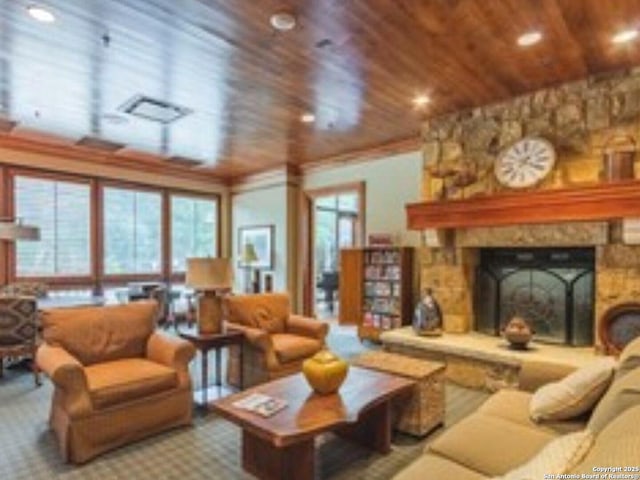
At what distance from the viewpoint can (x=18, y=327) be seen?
402 cm

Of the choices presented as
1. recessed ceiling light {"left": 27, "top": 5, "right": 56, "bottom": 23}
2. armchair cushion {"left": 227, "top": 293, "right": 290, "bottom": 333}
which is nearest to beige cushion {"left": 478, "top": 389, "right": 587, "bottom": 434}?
armchair cushion {"left": 227, "top": 293, "right": 290, "bottom": 333}

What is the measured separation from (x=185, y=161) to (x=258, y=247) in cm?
194

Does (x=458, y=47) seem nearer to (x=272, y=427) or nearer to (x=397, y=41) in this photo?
(x=397, y=41)

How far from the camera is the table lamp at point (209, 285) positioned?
350 centimetres

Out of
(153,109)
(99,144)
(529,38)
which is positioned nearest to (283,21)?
(529,38)

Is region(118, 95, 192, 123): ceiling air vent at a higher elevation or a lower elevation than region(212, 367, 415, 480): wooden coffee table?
higher

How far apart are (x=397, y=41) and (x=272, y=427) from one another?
270 centimetres

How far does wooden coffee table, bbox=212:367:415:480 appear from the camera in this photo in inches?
82.9

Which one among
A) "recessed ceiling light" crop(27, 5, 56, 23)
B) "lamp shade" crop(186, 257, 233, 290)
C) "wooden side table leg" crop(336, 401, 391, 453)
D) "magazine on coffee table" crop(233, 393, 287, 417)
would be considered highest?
"recessed ceiling light" crop(27, 5, 56, 23)

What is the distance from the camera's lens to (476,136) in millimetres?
4543

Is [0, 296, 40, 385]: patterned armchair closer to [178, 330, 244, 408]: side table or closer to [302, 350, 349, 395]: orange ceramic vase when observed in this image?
[178, 330, 244, 408]: side table

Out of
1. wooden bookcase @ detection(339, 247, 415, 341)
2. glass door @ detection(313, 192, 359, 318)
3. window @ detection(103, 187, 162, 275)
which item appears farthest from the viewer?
glass door @ detection(313, 192, 359, 318)

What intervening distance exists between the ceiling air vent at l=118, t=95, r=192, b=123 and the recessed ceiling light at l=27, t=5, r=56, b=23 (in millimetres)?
1327

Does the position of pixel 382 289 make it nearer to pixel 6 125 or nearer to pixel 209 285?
pixel 209 285
